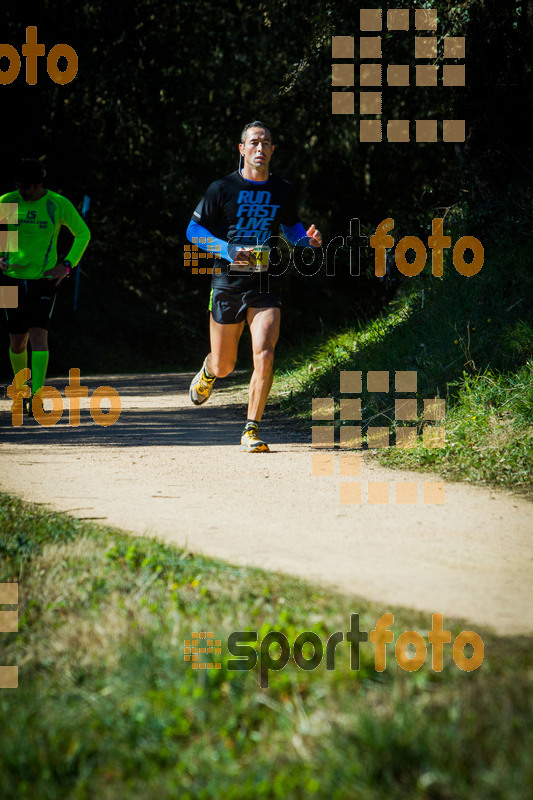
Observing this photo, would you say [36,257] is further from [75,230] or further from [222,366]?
[222,366]

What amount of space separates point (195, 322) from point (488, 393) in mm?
15976

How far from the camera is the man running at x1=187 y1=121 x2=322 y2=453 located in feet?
21.4

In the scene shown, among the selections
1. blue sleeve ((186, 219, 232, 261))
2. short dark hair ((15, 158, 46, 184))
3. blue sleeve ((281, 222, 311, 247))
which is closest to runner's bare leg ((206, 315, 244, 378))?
blue sleeve ((186, 219, 232, 261))

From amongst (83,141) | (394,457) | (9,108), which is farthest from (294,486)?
(83,141)

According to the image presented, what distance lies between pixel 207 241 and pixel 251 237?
1.17 feet

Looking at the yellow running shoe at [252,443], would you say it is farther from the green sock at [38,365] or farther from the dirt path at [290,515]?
the green sock at [38,365]

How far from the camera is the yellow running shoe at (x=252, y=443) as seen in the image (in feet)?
20.9

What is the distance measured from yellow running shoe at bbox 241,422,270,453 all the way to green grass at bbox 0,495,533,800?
3.28m

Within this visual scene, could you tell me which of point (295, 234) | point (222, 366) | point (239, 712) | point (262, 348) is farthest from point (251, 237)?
point (239, 712)

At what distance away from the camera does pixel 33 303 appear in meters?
7.97

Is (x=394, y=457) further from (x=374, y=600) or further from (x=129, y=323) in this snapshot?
(x=129, y=323)

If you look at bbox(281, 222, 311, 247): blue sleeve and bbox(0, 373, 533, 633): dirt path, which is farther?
bbox(281, 222, 311, 247): blue sleeve

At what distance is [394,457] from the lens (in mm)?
5930

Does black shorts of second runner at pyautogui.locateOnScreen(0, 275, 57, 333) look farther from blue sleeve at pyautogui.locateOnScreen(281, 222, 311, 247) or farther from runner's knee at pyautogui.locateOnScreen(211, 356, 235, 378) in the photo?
blue sleeve at pyautogui.locateOnScreen(281, 222, 311, 247)
